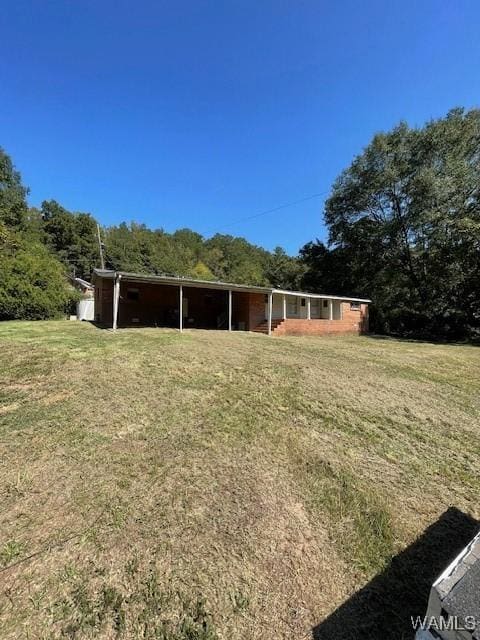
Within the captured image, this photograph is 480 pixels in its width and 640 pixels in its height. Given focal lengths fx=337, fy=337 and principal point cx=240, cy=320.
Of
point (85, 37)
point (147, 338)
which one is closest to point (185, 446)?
point (147, 338)

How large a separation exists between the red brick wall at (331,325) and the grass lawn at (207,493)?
10.2m

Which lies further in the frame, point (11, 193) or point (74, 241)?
point (74, 241)

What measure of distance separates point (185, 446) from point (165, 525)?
3.98 feet

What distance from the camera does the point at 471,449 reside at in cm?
444

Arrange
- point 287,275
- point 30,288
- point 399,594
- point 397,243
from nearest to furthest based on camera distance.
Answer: point 399,594 < point 30,288 < point 397,243 < point 287,275

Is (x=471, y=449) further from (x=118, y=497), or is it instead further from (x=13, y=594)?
(x=13, y=594)

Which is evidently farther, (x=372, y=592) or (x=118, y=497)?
(x=118, y=497)

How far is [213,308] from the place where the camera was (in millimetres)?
18484

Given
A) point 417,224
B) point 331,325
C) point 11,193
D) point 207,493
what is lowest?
point 207,493

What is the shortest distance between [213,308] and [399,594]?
16.5 metres

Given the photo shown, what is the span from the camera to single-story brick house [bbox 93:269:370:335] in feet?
50.8

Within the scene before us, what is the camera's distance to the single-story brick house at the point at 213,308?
15484mm

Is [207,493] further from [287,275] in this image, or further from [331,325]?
[287,275]
